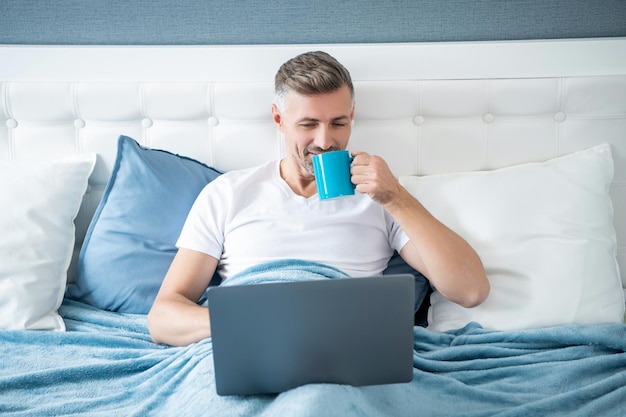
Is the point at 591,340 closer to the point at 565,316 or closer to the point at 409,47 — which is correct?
the point at 565,316

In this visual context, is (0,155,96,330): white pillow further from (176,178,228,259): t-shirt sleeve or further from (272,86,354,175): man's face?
(272,86,354,175): man's face

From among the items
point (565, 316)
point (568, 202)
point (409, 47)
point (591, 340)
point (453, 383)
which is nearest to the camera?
point (453, 383)

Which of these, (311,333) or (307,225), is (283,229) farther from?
(311,333)

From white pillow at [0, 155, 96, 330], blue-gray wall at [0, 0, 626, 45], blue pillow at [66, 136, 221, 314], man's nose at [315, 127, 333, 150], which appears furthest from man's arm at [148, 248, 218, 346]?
blue-gray wall at [0, 0, 626, 45]

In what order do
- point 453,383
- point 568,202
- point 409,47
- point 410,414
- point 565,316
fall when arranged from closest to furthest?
point 410,414 < point 453,383 < point 565,316 < point 568,202 < point 409,47

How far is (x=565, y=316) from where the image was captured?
1364 mm

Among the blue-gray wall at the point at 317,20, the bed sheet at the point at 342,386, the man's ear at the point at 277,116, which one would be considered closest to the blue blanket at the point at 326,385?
the bed sheet at the point at 342,386

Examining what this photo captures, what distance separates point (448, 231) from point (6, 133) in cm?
132

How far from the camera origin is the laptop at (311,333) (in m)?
0.87

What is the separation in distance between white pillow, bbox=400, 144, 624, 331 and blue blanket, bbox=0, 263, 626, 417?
0.09 meters

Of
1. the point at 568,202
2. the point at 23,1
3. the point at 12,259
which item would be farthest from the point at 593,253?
the point at 23,1

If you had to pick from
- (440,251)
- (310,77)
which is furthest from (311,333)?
(310,77)

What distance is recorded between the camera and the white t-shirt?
1.44 m

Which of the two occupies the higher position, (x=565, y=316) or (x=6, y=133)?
(x=6, y=133)
